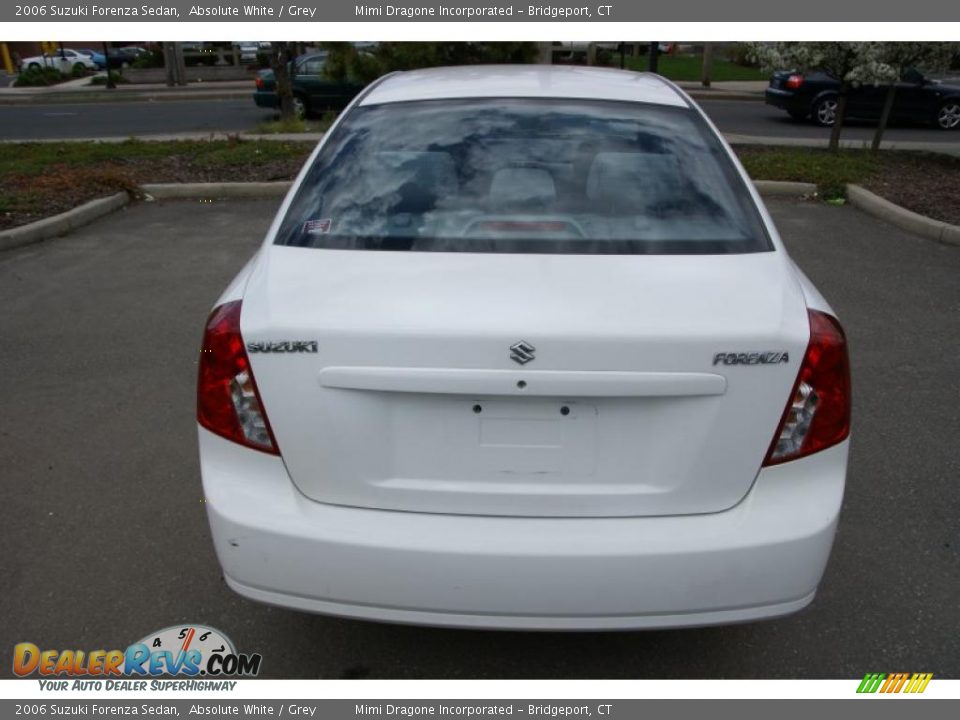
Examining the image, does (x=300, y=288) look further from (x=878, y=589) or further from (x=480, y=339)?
(x=878, y=589)

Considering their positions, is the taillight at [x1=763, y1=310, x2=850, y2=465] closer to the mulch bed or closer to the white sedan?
the white sedan

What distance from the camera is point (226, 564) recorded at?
2268mm

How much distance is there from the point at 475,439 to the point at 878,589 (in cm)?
183

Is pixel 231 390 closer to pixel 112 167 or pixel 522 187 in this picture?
pixel 522 187

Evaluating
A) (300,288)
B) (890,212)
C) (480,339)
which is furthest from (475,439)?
(890,212)

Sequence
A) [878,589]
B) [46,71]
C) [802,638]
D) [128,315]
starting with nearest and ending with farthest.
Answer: [802,638] → [878,589] → [128,315] → [46,71]

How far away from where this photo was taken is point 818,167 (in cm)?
1045

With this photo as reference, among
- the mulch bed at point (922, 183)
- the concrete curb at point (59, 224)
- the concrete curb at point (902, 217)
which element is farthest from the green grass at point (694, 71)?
the concrete curb at point (59, 224)

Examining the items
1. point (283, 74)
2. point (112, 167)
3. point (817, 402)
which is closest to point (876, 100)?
point (283, 74)

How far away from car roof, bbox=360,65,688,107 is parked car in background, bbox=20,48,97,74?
43.1 meters

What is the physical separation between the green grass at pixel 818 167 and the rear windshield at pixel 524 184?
293 inches

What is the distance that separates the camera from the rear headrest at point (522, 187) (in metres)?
2.69

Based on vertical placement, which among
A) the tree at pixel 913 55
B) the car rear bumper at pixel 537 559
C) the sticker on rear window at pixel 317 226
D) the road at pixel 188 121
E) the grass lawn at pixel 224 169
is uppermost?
the tree at pixel 913 55

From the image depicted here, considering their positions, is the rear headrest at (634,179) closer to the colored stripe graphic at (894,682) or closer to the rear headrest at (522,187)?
the rear headrest at (522,187)
